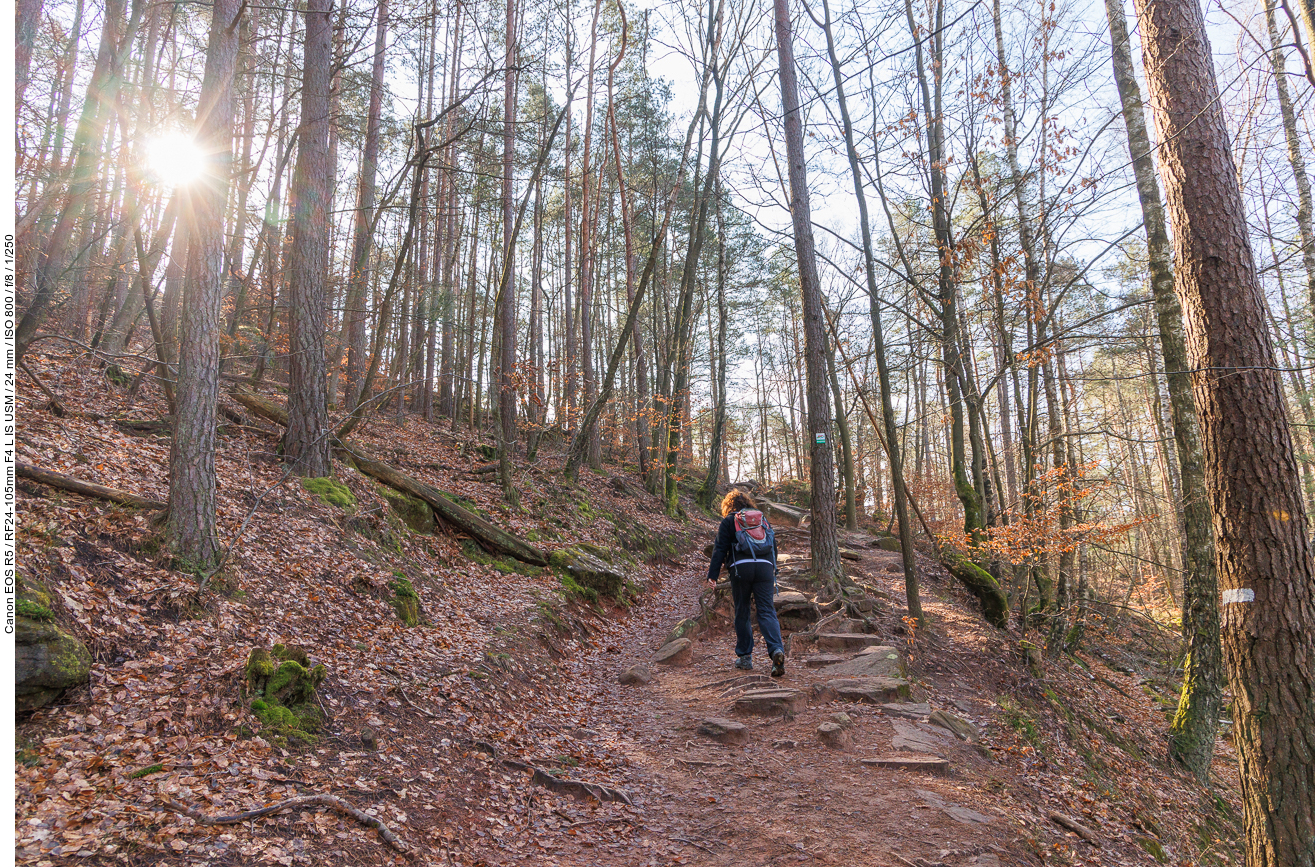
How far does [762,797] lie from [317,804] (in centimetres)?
289

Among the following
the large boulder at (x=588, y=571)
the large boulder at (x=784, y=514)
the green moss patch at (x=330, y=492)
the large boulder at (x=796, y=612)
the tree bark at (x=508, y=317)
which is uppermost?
the tree bark at (x=508, y=317)

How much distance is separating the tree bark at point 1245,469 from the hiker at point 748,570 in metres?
3.62

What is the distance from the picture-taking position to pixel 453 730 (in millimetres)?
4812

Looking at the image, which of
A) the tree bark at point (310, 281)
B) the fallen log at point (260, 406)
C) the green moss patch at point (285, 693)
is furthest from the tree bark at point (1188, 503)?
the fallen log at point (260, 406)

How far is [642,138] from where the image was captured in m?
20.8

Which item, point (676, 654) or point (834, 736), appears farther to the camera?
point (676, 654)

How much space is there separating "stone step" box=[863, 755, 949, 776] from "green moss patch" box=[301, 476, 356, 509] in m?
6.77

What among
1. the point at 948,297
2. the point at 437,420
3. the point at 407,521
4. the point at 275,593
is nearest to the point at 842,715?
the point at 275,593

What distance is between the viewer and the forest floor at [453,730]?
10.6 feet

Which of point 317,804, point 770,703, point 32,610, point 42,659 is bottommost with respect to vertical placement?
point 770,703

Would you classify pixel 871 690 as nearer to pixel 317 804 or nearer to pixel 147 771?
pixel 317 804

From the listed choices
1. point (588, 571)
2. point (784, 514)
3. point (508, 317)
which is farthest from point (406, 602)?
point (784, 514)

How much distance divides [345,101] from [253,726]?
672 inches

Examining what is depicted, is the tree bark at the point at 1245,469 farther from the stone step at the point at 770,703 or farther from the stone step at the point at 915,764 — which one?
the stone step at the point at 770,703
